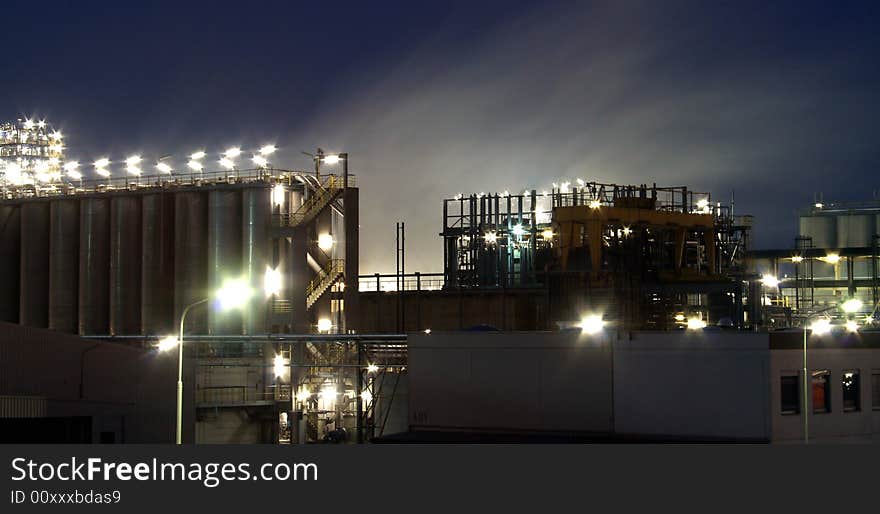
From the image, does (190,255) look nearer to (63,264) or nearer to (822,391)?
(63,264)

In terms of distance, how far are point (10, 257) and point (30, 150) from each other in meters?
20.3

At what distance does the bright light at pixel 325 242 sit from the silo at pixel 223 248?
468cm

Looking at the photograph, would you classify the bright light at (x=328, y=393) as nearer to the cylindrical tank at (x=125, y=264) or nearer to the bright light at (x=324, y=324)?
the bright light at (x=324, y=324)

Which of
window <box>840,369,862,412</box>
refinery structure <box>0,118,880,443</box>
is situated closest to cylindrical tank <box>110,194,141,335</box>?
refinery structure <box>0,118,880,443</box>

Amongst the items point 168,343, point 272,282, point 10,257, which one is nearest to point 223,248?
point 272,282

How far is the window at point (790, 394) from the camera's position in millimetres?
35844

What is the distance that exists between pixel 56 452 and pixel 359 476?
280 inches

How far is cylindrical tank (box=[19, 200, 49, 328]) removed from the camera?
233ft

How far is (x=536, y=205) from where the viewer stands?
250ft

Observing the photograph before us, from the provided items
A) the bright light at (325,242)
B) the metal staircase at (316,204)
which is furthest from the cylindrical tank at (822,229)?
the metal staircase at (316,204)

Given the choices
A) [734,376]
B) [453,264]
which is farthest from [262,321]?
[734,376]

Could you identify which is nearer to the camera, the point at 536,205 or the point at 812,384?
the point at 812,384

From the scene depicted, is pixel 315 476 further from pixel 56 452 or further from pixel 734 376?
pixel 734 376

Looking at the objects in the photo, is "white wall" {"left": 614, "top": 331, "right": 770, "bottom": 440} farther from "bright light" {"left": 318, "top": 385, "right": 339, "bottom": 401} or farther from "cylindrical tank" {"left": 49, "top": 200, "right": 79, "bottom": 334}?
"cylindrical tank" {"left": 49, "top": 200, "right": 79, "bottom": 334}
